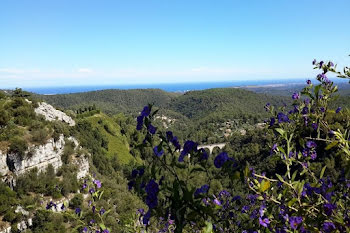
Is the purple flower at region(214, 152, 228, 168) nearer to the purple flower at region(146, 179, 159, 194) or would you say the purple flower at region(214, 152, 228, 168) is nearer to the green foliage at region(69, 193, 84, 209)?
the purple flower at region(146, 179, 159, 194)

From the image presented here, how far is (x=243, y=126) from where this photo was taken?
11569 centimetres

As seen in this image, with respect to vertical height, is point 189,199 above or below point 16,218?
above

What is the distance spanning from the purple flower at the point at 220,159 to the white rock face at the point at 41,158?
2325cm

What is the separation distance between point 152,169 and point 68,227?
21535mm

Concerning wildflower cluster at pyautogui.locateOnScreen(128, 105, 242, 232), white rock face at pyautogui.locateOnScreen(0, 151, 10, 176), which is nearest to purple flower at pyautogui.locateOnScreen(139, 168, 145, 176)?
wildflower cluster at pyautogui.locateOnScreen(128, 105, 242, 232)

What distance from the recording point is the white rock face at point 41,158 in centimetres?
2081

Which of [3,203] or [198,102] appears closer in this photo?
[3,203]

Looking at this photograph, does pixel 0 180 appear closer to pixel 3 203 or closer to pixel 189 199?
pixel 3 203

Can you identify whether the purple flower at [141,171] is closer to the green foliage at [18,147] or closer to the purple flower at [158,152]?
the purple flower at [158,152]

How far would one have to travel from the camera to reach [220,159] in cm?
177

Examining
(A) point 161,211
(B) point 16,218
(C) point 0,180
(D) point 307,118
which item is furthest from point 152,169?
(C) point 0,180

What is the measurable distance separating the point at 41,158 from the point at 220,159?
2509cm

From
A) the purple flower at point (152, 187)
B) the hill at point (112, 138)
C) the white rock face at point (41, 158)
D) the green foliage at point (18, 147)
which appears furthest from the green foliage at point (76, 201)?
the hill at point (112, 138)

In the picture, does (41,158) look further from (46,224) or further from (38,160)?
(46,224)
